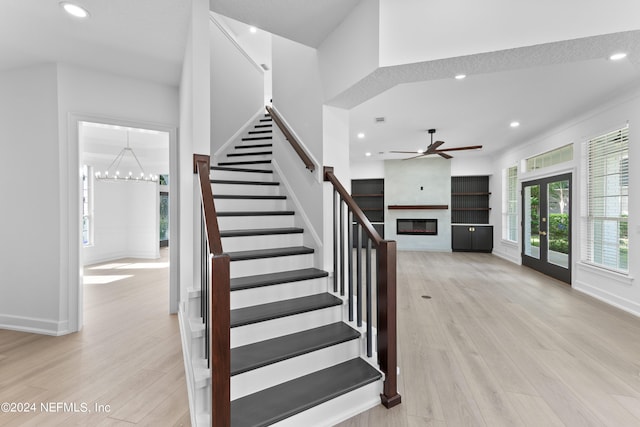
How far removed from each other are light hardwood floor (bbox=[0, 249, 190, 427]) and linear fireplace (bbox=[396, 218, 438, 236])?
6834 mm

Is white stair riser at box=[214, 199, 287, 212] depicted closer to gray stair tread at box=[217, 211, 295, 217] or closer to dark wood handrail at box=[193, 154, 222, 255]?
gray stair tread at box=[217, 211, 295, 217]

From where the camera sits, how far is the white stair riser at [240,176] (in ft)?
10.9

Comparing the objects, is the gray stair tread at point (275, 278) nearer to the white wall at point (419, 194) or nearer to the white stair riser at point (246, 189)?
the white stair riser at point (246, 189)

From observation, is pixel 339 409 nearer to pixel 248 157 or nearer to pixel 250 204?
pixel 250 204

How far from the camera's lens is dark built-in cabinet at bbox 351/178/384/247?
9234mm

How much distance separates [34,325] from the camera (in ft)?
10.1

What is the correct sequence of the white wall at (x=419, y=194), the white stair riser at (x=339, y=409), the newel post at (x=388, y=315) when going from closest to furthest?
the white stair riser at (x=339, y=409) < the newel post at (x=388, y=315) < the white wall at (x=419, y=194)

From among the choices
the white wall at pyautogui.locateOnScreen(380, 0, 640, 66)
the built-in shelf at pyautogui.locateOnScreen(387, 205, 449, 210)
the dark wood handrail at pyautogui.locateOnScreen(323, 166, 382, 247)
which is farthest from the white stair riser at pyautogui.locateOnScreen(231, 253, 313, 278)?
the built-in shelf at pyautogui.locateOnScreen(387, 205, 449, 210)

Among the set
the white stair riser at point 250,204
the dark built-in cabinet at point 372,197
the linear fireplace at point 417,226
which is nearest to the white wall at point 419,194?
the linear fireplace at point 417,226

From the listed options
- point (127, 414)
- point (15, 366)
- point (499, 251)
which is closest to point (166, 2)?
point (127, 414)

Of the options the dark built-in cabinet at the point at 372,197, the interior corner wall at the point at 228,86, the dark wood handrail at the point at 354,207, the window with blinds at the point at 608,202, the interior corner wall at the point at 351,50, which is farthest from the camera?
the dark built-in cabinet at the point at 372,197

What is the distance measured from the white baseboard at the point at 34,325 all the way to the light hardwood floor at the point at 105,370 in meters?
0.08

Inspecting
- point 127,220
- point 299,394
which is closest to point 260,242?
point 299,394

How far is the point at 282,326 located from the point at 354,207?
1047mm
